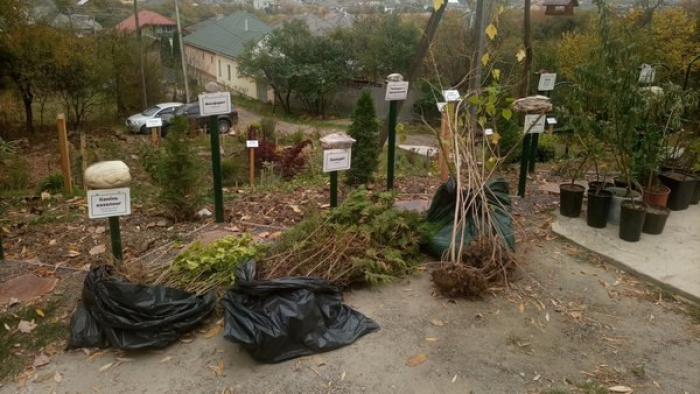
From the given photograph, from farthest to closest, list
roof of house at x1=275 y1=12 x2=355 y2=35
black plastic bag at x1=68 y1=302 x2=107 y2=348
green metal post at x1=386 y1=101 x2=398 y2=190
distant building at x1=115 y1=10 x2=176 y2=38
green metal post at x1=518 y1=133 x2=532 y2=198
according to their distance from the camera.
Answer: distant building at x1=115 y1=10 x2=176 y2=38, roof of house at x1=275 y1=12 x2=355 y2=35, green metal post at x1=518 y1=133 x2=532 y2=198, green metal post at x1=386 y1=101 x2=398 y2=190, black plastic bag at x1=68 y1=302 x2=107 y2=348

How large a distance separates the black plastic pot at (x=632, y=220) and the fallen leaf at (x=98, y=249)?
4363 millimetres

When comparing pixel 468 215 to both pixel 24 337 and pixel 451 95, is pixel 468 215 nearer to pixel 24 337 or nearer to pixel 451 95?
pixel 451 95

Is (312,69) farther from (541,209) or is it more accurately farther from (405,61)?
(541,209)

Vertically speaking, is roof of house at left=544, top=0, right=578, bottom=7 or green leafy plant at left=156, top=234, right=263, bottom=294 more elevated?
roof of house at left=544, top=0, right=578, bottom=7

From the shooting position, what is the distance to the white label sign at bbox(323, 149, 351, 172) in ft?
Result: 14.6

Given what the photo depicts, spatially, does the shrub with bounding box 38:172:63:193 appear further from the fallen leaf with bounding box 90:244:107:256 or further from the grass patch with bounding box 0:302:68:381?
the grass patch with bounding box 0:302:68:381

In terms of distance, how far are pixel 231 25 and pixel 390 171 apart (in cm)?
3093

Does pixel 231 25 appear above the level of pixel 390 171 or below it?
above

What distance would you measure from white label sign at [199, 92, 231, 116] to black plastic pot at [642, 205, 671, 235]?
3.76 meters

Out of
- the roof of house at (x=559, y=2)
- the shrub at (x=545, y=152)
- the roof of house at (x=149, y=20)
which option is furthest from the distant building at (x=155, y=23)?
the shrub at (x=545, y=152)

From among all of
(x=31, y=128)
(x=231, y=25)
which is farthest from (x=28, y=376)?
(x=231, y=25)

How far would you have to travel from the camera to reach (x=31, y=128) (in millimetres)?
14648

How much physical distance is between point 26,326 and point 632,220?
4.57 m

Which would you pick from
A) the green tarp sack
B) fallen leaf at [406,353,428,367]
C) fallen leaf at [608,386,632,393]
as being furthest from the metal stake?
fallen leaf at [608,386,632,393]
